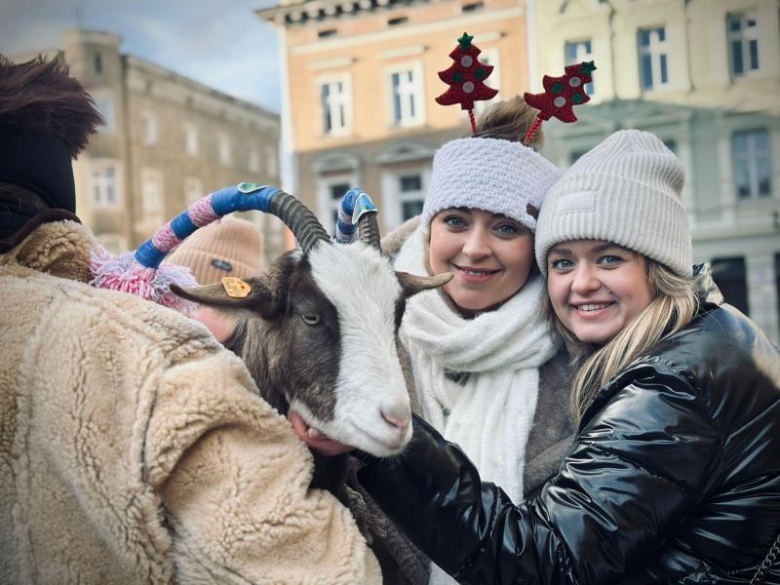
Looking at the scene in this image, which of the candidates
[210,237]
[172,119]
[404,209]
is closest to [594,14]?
[404,209]

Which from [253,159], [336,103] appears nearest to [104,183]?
[253,159]

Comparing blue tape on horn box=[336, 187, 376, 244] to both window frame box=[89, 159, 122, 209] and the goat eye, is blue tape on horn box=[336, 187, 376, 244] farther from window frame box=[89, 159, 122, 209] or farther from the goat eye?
window frame box=[89, 159, 122, 209]

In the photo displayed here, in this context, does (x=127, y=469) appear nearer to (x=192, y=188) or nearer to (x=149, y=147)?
(x=192, y=188)

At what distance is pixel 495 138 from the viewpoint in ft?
10.0

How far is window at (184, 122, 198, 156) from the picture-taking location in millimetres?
31078

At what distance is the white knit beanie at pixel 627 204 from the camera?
243 centimetres

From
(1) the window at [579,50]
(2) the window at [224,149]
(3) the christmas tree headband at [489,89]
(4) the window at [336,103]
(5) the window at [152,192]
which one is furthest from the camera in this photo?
(2) the window at [224,149]

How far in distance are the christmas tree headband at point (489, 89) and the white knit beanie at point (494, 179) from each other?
150 mm

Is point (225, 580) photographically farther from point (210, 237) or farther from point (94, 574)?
point (210, 237)

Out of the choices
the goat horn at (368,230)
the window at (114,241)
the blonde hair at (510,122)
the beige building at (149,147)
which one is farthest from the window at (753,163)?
the goat horn at (368,230)

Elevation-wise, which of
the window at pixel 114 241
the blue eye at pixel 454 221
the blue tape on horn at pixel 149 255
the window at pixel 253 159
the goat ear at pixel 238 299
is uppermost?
the window at pixel 253 159

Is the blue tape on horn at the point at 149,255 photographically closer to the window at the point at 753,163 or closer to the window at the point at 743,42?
the window at the point at 753,163

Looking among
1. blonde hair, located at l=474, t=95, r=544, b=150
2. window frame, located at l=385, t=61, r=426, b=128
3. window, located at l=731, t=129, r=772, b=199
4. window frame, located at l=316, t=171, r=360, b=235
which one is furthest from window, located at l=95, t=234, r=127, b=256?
blonde hair, located at l=474, t=95, r=544, b=150

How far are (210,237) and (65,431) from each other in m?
3.32
